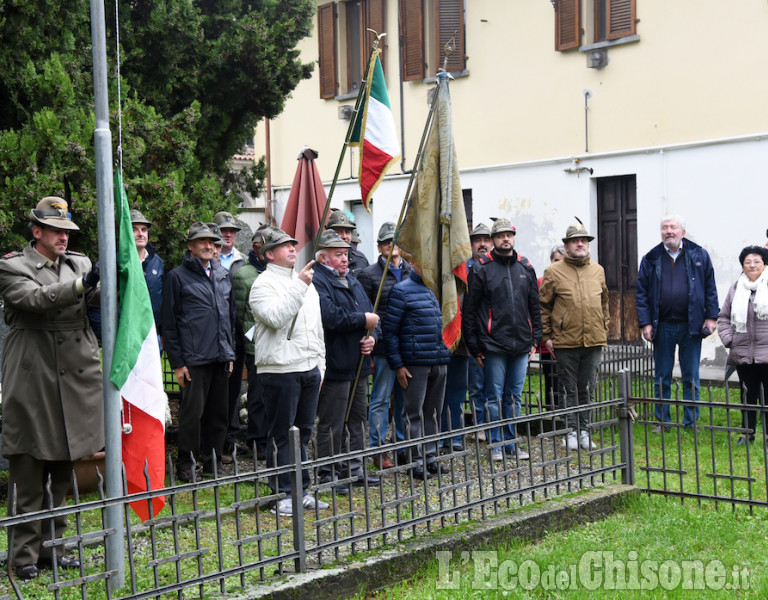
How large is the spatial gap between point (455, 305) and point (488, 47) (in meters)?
10.1

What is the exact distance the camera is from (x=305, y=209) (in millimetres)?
7527

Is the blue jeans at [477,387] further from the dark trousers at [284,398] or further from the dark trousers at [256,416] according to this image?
the dark trousers at [284,398]

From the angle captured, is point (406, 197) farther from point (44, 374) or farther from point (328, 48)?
point (328, 48)

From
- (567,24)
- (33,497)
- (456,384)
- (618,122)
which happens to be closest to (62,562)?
(33,497)

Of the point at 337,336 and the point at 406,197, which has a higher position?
the point at 406,197

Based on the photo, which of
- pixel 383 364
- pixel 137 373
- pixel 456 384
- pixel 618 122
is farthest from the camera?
pixel 618 122

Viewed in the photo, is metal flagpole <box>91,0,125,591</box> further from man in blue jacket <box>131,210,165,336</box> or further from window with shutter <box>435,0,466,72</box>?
window with shutter <box>435,0,466,72</box>

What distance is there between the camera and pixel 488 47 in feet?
53.1

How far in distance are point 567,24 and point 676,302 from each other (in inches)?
269

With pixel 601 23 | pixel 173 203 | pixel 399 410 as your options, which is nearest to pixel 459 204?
pixel 399 410

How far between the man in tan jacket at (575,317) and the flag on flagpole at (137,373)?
15.5 ft

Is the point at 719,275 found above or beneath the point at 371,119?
beneath

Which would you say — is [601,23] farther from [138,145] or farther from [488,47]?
[138,145]

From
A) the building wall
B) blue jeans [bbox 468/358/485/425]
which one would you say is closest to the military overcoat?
blue jeans [bbox 468/358/485/425]
